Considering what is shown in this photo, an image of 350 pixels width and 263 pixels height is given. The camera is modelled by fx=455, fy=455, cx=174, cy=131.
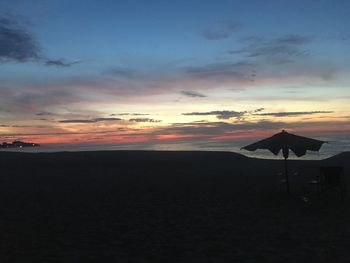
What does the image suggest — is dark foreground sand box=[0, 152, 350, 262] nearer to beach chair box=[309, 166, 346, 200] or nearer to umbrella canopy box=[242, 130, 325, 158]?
beach chair box=[309, 166, 346, 200]

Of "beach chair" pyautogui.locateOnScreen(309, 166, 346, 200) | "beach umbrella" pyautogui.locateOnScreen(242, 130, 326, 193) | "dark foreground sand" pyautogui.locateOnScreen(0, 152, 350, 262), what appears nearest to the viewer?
"dark foreground sand" pyautogui.locateOnScreen(0, 152, 350, 262)

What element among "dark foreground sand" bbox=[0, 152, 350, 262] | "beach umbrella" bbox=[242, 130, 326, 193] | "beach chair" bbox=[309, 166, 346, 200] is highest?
"beach umbrella" bbox=[242, 130, 326, 193]

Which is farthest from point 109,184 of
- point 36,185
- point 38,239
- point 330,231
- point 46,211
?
point 330,231

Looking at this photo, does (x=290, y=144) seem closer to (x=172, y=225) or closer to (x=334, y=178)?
(x=334, y=178)

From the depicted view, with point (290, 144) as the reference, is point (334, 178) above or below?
below

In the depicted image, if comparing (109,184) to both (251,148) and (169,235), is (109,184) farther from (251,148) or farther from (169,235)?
(169,235)

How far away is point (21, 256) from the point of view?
743cm

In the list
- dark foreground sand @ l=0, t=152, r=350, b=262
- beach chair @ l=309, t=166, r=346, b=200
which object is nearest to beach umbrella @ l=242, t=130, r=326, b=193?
beach chair @ l=309, t=166, r=346, b=200

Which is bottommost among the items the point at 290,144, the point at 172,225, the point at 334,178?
the point at 172,225

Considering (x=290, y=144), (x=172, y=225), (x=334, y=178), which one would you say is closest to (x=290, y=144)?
(x=290, y=144)

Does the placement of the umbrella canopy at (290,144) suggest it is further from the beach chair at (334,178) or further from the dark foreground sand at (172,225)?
the dark foreground sand at (172,225)

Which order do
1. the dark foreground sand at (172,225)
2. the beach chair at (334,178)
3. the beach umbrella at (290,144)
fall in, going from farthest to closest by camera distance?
the beach umbrella at (290,144)
the beach chair at (334,178)
the dark foreground sand at (172,225)

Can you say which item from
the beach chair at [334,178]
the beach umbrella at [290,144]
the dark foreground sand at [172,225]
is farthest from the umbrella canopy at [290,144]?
the dark foreground sand at [172,225]

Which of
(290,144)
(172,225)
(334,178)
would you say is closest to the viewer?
(172,225)
